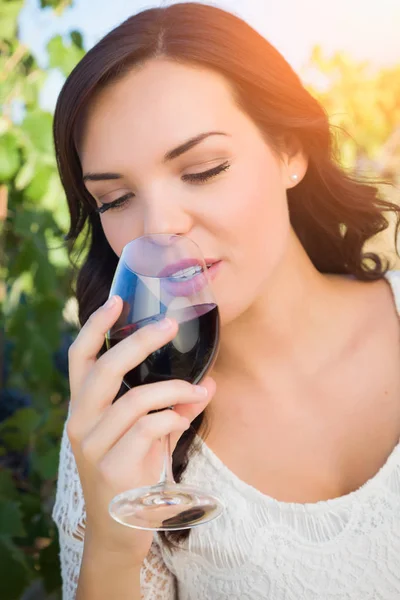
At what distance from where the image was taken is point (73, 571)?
226cm

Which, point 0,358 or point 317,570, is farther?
point 0,358

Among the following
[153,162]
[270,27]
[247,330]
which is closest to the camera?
[153,162]

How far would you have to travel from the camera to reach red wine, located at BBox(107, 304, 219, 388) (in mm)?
1475

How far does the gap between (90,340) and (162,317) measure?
0.67ft

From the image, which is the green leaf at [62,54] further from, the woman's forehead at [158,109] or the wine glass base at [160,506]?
the wine glass base at [160,506]

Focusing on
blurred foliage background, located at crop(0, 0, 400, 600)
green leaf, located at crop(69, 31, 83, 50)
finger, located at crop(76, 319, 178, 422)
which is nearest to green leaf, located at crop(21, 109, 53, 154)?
blurred foliage background, located at crop(0, 0, 400, 600)

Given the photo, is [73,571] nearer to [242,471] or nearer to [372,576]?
[242,471]

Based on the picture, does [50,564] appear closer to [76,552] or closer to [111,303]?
[76,552]

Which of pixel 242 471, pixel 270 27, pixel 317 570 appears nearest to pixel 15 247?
pixel 270 27

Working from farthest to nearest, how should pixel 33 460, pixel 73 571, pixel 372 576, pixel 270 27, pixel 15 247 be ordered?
pixel 15 247
pixel 33 460
pixel 270 27
pixel 73 571
pixel 372 576

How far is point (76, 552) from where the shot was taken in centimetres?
225

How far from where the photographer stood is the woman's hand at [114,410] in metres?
1.43

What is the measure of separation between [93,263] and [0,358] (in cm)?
102

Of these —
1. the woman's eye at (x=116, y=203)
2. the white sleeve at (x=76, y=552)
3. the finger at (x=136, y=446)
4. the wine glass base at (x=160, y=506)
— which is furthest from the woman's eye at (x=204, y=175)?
the white sleeve at (x=76, y=552)
